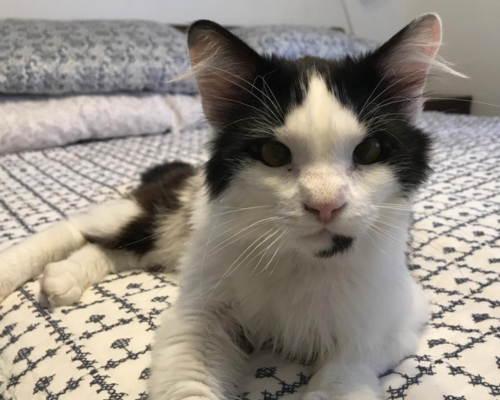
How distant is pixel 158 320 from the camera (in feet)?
3.13

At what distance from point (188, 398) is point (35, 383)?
29cm

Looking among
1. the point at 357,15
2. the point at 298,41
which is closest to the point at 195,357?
the point at 298,41

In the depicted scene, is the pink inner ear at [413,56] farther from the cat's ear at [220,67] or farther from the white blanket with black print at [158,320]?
the white blanket with black print at [158,320]

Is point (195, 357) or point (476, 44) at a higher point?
point (476, 44)

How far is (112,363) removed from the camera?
820 mm

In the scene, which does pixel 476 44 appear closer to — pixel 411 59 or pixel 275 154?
pixel 411 59

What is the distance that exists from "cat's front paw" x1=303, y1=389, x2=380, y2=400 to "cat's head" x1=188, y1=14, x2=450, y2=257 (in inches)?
8.6

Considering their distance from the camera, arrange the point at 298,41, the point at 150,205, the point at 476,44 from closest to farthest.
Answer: the point at 150,205
the point at 298,41
the point at 476,44

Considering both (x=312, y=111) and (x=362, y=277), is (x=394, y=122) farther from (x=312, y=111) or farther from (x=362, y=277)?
(x=362, y=277)

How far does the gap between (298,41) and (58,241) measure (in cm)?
243


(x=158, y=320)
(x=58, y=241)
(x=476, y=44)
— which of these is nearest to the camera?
(x=158, y=320)

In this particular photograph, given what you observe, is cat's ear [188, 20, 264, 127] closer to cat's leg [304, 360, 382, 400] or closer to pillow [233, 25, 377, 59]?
cat's leg [304, 360, 382, 400]

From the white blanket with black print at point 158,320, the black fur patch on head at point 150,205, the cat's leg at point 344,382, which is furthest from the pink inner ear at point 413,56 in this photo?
the black fur patch on head at point 150,205

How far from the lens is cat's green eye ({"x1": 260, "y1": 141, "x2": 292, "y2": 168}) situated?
75 centimetres
